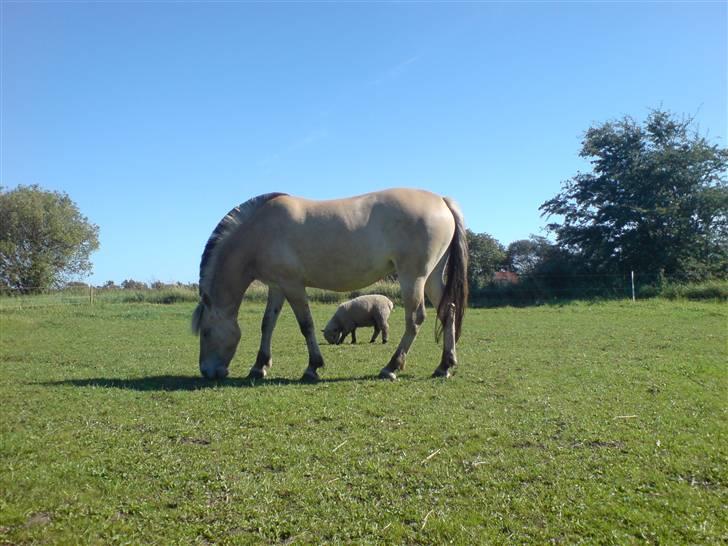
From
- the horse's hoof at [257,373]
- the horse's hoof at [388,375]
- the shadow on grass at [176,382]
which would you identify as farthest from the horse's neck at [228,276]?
the horse's hoof at [388,375]

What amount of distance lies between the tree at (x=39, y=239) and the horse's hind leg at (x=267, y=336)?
38.7m

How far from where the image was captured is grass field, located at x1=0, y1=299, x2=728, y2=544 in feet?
11.5

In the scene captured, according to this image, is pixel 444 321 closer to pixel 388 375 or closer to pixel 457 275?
pixel 457 275

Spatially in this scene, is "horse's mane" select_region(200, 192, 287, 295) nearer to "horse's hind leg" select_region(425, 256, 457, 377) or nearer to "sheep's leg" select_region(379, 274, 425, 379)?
"sheep's leg" select_region(379, 274, 425, 379)

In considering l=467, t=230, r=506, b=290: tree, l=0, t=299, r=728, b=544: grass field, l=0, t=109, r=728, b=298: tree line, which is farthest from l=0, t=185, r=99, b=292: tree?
l=0, t=299, r=728, b=544: grass field

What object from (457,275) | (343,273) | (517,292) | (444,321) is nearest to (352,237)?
(343,273)

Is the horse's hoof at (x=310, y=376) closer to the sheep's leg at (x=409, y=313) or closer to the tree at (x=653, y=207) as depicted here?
the sheep's leg at (x=409, y=313)

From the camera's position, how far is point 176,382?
812 cm

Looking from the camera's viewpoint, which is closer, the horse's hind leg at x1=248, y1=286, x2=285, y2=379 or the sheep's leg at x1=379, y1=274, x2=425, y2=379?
the sheep's leg at x1=379, y1=274, x2=425, y2=379

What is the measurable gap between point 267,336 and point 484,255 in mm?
34093

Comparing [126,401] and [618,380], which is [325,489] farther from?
[618,380]

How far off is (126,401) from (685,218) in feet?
103

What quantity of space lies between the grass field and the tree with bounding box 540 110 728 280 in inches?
910

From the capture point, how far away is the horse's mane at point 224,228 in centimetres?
853
